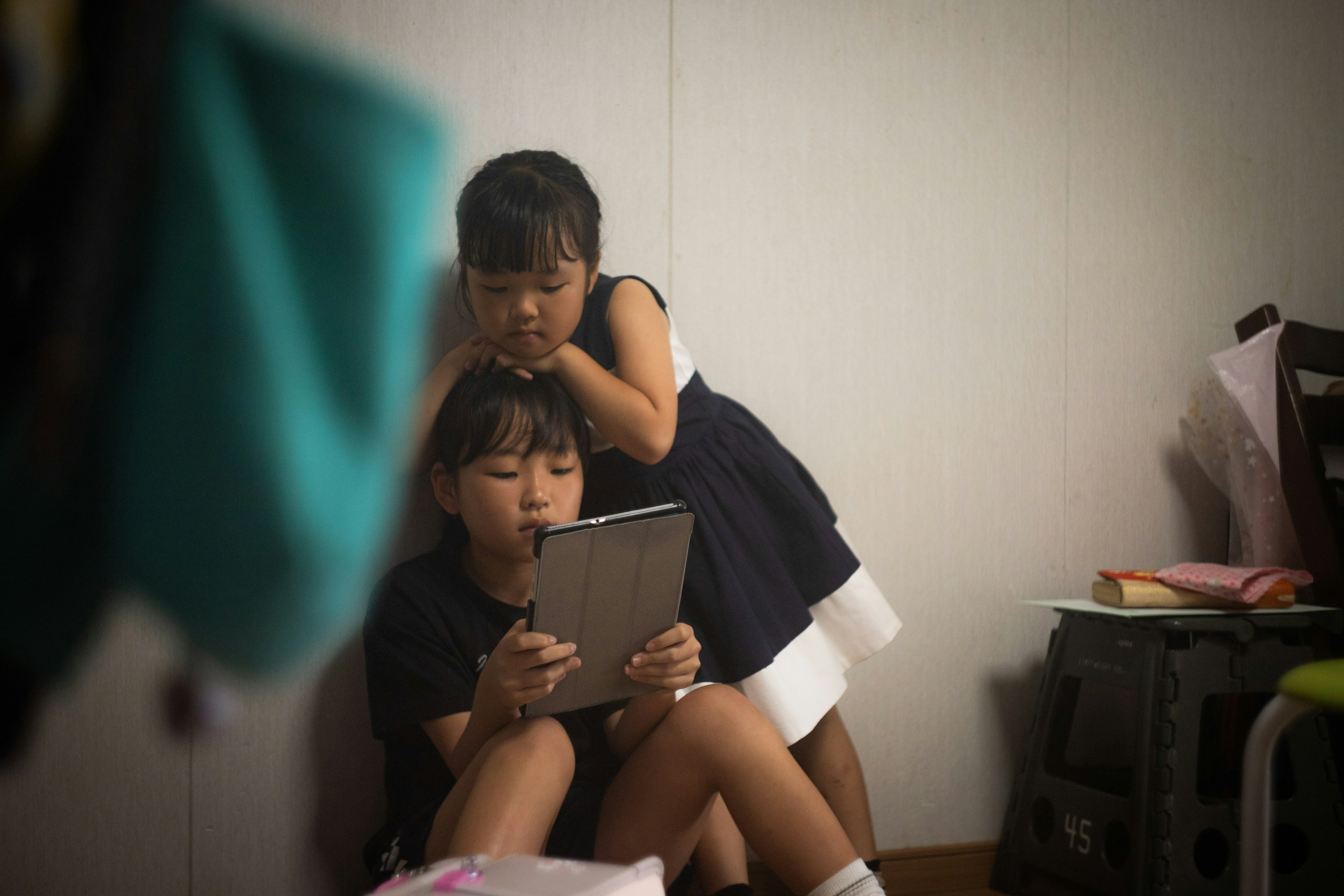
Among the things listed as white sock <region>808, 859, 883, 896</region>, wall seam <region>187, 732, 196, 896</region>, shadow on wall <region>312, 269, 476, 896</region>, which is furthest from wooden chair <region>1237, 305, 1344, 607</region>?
wall seam <region>187, 732, 196, 896</region>

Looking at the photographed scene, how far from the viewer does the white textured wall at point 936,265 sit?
937 mm

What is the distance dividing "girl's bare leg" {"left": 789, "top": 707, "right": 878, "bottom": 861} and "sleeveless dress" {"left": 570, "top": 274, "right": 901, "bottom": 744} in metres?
0.09

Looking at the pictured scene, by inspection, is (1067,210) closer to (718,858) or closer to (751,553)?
(751,553)

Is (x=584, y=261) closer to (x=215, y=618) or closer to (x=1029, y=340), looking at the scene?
(x=215, y=618)

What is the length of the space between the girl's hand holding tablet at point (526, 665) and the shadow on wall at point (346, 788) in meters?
0.26

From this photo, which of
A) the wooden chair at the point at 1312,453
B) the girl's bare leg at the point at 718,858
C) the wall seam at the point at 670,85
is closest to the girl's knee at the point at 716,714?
the girl's bare leg at the point at 718,858

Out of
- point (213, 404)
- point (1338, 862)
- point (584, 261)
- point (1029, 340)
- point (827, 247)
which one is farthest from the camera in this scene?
point (1029, 340)

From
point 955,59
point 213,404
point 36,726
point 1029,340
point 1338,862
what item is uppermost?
point 955,59

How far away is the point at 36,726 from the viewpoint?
331 millimetres

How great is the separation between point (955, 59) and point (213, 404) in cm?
116

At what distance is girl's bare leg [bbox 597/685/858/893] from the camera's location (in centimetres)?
74

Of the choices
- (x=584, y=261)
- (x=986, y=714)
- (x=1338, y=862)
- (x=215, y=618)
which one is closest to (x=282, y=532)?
(x=215, y=618)

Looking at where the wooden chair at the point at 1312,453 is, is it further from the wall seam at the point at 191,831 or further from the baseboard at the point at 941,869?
the wall seam at the point at 191,831

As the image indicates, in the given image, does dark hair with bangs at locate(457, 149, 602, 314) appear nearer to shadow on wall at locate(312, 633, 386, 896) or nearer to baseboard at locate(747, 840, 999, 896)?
shadow on wall at locate(312, 633, 386, 896)
